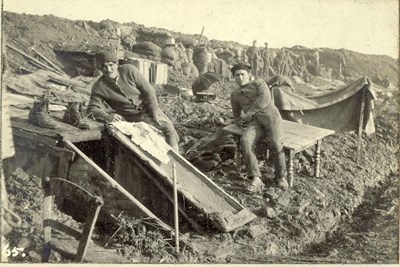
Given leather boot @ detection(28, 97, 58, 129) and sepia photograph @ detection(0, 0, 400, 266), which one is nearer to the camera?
sepia photograph @ detection(0, 0, 400, 266)

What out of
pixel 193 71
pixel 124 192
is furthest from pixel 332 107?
pixel 124 192

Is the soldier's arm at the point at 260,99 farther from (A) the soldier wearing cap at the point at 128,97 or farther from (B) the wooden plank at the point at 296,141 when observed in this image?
(A) the soldier wearing cap at the point at 128,97

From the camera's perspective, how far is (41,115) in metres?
4.32

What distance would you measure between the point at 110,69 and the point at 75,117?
2.13 ft

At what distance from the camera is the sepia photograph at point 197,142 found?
3979 millimetres

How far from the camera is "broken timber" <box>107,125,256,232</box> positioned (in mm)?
4016

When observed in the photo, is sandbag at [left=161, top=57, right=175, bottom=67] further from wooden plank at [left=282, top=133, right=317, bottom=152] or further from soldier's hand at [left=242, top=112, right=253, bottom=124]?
wooden plank at [left=282, top=133, right=317, bottom=152]

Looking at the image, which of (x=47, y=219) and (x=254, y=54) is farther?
(x=254, y=54)

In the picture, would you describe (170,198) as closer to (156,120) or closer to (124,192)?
(124,192)

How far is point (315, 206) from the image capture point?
469 cm

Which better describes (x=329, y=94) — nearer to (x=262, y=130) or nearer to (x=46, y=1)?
(x=262, y=130)

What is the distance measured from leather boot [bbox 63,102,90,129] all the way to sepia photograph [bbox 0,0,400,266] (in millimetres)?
14

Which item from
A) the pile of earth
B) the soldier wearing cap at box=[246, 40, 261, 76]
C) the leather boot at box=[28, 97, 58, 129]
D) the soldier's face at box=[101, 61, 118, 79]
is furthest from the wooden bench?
the leather boot at box=[28, 97, 58, 129]

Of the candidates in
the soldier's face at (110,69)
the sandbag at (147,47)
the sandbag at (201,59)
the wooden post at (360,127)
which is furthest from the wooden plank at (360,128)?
the soldier's face at (110,69)
